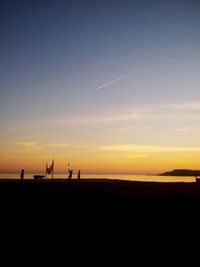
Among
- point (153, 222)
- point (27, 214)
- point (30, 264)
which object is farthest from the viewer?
point (27, 214)

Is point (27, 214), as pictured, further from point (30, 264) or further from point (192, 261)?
point (192, 261)

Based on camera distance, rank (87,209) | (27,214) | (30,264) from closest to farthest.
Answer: (30,264) < (27,214) < (87,209)

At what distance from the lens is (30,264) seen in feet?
19.1

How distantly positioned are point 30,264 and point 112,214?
5.67m

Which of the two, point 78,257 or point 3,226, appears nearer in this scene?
point 78,257

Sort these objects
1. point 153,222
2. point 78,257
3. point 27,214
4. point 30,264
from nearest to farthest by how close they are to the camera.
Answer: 1. point 30,264
2. point 78,257
3. point 153,222
4. point 27,214

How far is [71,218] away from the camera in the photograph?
10.3m

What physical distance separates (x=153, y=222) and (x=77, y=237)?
318 centimetres

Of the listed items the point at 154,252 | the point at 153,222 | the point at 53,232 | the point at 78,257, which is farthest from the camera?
the point at 153,222

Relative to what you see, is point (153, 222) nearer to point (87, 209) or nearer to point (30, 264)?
point (87, 209)

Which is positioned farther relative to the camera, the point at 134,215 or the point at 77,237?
the point at 134,215

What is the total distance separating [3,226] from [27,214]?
6.45ft

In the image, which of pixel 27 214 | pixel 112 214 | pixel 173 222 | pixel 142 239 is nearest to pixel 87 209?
pixel 112 214

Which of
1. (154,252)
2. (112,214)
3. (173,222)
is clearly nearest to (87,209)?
(112,214)
